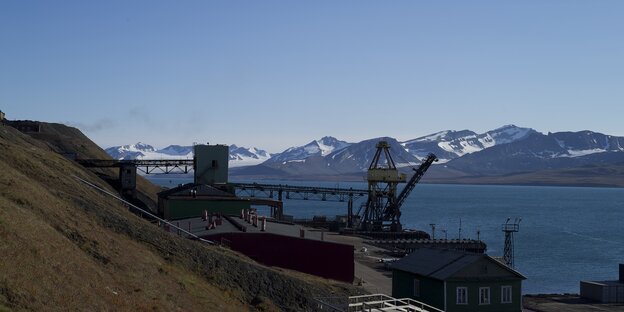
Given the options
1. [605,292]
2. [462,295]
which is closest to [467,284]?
[462,295]

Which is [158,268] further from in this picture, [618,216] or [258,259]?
[618,216]

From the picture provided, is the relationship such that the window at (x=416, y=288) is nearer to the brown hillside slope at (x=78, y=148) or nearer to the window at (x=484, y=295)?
the window at (x=484, y=295)

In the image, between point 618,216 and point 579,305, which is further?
point 618,216

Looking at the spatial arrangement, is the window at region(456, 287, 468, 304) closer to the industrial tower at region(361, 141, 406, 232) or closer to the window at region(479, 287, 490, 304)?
the window at region(479, 287, 490, 304)

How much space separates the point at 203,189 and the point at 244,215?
30.0 ft

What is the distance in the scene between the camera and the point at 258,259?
4641cm

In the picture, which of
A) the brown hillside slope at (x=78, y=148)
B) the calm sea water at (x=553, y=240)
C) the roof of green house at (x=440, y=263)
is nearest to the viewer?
the roof of green house at (x=440, y=263)

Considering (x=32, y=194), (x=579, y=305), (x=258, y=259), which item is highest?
(x=32, y=194)

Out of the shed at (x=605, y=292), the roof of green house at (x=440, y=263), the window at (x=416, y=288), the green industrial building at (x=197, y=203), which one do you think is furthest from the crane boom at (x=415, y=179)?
the window at (x=416, y=288)

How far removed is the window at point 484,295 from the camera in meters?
38.5

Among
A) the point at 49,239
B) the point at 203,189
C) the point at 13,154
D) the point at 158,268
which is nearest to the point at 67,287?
the point at 49,239

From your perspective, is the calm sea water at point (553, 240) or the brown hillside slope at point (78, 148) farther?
the brown hillside slope at point (78, 148)

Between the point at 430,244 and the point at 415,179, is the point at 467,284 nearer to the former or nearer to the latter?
the point at 430,244

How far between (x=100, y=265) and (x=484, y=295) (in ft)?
65.8
